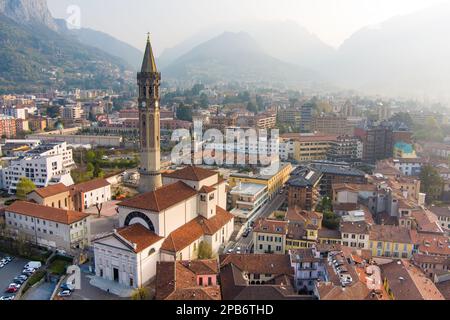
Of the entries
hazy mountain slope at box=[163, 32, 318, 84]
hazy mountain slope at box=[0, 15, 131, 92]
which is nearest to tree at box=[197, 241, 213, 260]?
hazy mountain slope at box=[0, 15, 131, 92]

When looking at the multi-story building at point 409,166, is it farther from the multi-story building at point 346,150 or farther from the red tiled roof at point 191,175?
the red tiled roof at point 191,175

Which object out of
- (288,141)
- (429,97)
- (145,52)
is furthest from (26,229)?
(429,97)

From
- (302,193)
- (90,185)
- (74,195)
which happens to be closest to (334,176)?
(302,193)

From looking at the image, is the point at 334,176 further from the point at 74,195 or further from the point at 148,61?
the point at 74,195

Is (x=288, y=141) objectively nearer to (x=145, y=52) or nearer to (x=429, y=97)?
(x=145, y=52)

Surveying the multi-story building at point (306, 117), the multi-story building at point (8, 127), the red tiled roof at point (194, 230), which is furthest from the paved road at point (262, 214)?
the multi-story building at point (8, 127)

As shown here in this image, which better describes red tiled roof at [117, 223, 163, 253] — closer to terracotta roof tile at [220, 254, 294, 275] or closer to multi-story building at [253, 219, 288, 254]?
terracotta roof tile at [220, 254, 294, 275]
